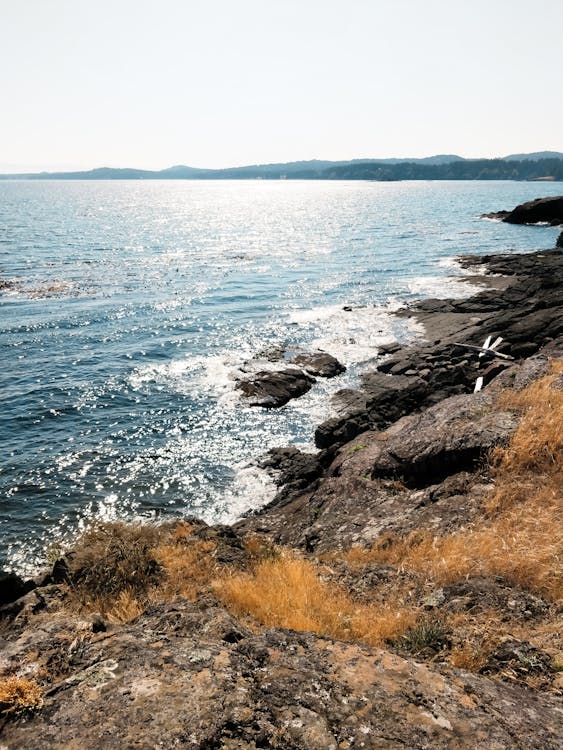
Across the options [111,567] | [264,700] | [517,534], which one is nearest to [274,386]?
[111,567]

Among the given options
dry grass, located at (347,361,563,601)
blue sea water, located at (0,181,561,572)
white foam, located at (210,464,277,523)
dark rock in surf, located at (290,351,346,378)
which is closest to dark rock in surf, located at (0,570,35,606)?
blue sea water, located at (0,181,561,572)

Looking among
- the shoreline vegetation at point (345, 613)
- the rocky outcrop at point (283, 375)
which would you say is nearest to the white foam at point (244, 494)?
the shoreline vegetation at point (345, 613)

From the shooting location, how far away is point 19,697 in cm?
462

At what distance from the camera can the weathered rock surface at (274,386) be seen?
28453 mm

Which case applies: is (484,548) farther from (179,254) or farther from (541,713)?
(179,254)

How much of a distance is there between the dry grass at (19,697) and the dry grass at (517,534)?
6.48m

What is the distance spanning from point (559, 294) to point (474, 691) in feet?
136

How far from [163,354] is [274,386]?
1087 cm

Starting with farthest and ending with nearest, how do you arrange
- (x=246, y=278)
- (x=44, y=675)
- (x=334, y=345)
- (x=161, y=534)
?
(x=246, y=278), (x=334, y=345), (x=161, y=534), (x=44, y=675)

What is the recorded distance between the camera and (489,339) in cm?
3142

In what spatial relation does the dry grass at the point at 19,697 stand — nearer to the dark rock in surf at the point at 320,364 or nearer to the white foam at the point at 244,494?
the white foam at the point at 244,494

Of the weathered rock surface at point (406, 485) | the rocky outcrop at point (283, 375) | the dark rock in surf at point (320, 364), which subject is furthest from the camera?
the dark rock in surf at point (320, 364)

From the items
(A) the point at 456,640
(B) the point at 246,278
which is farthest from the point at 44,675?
(B) the point at 246,278

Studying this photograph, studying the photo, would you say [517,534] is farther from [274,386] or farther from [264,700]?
[274,386]
